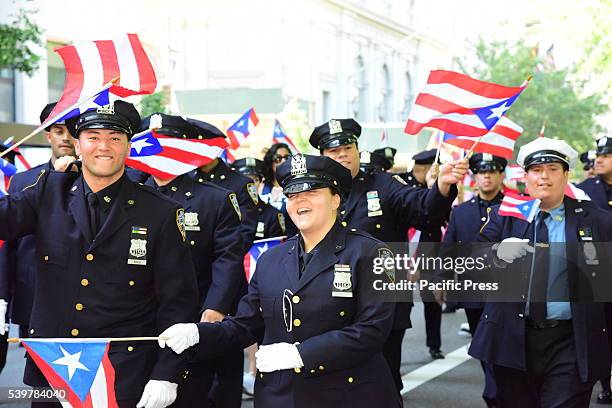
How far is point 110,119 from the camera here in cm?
473

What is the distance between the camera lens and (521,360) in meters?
6.00

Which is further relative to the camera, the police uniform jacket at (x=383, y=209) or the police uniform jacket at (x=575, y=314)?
the police uniform jacket at (x=383, y=209)

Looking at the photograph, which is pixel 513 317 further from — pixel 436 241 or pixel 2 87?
pixel 2 87

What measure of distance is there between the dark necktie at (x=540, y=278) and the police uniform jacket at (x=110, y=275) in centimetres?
245

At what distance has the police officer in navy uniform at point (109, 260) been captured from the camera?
4.61 metres

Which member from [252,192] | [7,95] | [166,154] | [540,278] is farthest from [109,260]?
[7,95]

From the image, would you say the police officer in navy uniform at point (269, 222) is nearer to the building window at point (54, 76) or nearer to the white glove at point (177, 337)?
the white glove at point (177, 337)

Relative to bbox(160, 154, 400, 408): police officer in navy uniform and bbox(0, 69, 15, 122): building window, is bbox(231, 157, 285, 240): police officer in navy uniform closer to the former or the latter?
bbox(160, 154, 400, 408): police officer in navy uniform

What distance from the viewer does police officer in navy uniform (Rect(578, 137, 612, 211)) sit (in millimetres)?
10016

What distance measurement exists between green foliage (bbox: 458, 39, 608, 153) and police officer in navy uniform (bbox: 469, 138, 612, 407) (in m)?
37.0

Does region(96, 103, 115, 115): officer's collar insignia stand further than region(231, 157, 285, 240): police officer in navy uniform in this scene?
No

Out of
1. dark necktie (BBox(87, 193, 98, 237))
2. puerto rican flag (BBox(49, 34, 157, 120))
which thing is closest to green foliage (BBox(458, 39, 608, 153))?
puerto rican flag (BBox(49, 34, 157, 120))

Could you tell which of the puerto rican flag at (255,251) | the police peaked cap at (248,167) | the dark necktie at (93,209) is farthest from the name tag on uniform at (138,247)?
the police peaked cap at (248,167)

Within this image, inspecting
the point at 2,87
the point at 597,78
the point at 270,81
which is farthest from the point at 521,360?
the point at 270,81
